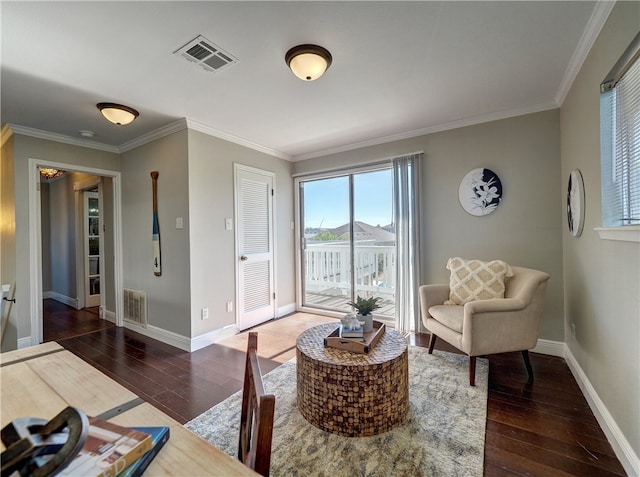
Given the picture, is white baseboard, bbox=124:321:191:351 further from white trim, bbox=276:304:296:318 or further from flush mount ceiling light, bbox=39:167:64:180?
flush mount ceiling light, bbox=39:167:64:180

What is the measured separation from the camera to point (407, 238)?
3471 mm

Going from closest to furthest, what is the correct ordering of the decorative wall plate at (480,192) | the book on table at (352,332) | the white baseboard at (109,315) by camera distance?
1. the book on table at (352,332)
2. the decorative wall plate at (480,192)
3. the white baseboard at (109,315)

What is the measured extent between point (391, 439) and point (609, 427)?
4.12 ft

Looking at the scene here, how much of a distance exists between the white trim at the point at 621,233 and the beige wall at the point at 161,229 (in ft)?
11.0

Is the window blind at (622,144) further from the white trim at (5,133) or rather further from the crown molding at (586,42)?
the white trim at (5,133)

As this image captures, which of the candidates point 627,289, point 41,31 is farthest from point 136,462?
point 41,31

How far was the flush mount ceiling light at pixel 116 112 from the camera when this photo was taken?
8.59 feet

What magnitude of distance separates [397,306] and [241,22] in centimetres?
314

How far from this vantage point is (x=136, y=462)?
55cm

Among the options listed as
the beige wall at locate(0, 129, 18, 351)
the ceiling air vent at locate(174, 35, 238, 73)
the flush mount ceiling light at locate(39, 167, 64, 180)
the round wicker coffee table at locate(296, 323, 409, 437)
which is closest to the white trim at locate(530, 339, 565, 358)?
the round wicker coffee table at locate(296, 323, 409, 437)

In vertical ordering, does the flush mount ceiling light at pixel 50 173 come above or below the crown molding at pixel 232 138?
below

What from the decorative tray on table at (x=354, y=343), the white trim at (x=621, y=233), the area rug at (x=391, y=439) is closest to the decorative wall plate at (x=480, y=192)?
the white trim at (x=621, y=233)

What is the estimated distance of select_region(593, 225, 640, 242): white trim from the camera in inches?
53.5

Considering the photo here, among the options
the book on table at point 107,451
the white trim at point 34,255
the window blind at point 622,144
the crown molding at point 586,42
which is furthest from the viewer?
the white trim at point 34,255
